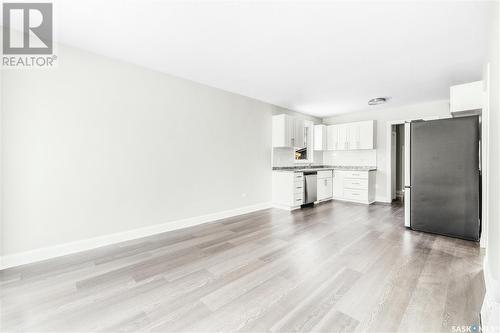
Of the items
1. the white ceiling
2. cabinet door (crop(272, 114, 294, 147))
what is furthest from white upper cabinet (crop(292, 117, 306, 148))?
the white ceiling

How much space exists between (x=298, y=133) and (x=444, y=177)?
3.01m

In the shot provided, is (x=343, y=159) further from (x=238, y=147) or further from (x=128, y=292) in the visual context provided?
(x=128, y=292)

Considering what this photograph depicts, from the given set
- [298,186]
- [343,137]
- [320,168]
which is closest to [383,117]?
[343,137]

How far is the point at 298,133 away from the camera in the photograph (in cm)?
550

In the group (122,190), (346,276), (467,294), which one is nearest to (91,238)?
(122,190)

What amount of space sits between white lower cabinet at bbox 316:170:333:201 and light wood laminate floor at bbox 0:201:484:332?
8.34 feet

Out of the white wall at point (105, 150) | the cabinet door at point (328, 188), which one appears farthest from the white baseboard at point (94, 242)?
the cabinet door at point (328, 188)

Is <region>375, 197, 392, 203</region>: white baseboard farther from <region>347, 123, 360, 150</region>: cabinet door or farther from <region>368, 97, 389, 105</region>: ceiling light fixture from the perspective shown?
<region>368, 97, 389, 105</region>: ceiling light fixture

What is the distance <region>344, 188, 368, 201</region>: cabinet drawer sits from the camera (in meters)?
5.61

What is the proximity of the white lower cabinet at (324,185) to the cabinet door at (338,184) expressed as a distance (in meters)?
0.12

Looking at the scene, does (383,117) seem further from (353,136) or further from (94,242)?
(94,242)

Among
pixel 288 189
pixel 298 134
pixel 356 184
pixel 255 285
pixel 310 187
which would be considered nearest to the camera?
pixel 255 285

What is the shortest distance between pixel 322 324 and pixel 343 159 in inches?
230

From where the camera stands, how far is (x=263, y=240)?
10.0 ft
